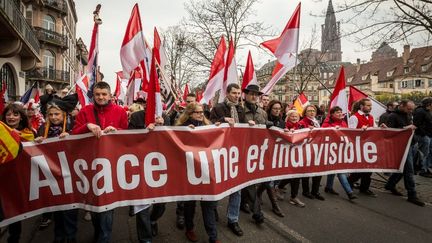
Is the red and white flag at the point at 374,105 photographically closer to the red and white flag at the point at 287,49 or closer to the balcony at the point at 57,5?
the red and white flag at the point at 287,49

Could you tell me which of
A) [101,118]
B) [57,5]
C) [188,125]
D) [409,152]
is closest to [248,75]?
[188,125]

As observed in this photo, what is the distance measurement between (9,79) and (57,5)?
22.2m

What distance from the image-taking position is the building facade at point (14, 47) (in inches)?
449

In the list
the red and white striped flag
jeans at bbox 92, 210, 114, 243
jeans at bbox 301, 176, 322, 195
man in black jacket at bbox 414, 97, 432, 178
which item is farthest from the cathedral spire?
jeans at bbox 92, 210, 114, 243

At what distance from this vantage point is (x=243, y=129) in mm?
Answer: 4250

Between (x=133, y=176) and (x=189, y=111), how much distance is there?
1.14 m

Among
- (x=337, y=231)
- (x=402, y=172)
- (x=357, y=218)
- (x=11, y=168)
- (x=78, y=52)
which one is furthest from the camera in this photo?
(x=78, y=52)

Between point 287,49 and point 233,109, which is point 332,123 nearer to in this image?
point 287,49

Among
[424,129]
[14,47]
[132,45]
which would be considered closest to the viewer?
[132,45]

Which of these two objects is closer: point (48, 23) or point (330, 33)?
point (330, 33)

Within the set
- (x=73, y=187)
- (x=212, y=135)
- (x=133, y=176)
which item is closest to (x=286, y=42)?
(x=212, y=135)

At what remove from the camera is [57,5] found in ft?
111

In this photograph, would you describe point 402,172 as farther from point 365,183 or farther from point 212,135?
point 212,135

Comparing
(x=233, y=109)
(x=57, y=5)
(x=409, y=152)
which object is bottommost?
(x=409, y=152)
